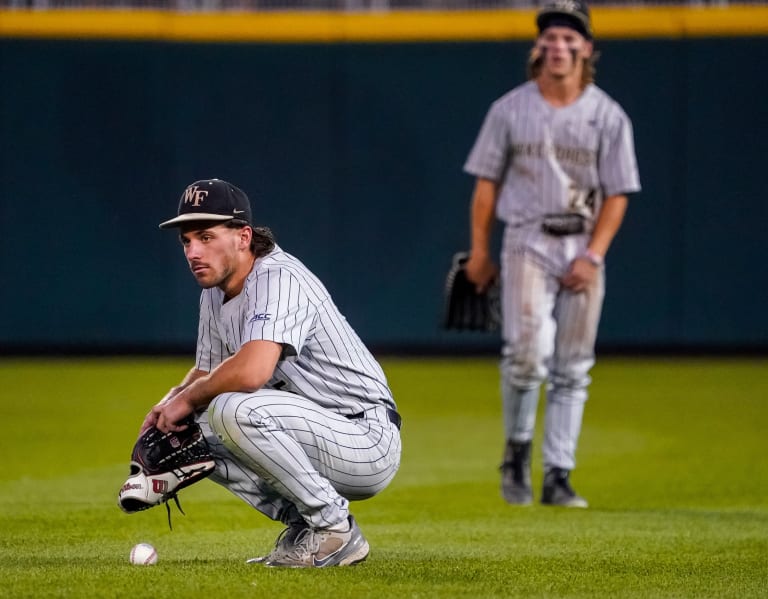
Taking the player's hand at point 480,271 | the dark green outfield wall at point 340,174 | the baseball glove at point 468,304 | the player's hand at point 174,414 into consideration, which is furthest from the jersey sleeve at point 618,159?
the dark green outfield wall at point 340,174

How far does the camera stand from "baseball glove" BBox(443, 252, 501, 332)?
6.62m

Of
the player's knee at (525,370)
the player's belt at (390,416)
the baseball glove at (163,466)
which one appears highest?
the player's belt at (390,416)

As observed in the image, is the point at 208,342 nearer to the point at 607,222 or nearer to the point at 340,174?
the point at 607,222

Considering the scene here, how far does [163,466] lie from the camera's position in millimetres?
4078

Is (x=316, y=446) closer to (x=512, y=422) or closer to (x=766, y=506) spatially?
(x=512, y=422)

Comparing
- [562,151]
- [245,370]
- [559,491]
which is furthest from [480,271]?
[245,370]

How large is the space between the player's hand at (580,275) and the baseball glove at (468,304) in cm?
54

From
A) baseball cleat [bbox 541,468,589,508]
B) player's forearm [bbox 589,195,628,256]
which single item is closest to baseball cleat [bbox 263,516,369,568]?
baseball cleat [bbox 541,468,589,508]

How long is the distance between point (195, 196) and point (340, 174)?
816 centimetres

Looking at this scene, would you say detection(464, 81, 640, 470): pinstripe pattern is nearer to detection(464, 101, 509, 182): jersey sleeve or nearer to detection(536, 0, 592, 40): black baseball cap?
detection(464, 101, 509, 182): jersey sleeve

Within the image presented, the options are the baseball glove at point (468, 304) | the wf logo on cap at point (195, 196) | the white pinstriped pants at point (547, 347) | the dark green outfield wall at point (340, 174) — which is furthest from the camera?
the dark green outfield wall at point (340, 174)

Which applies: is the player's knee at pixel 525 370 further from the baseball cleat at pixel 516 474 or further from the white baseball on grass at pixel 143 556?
the white baseball on grass at pixel 143 556

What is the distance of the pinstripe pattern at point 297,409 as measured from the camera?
399 cm

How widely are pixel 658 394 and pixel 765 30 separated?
3574 mm
